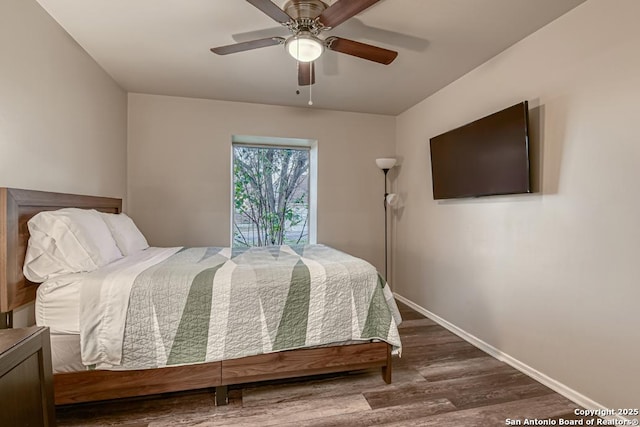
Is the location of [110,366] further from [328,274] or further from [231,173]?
[231,173]

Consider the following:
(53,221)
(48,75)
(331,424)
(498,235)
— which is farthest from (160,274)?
(498,235)

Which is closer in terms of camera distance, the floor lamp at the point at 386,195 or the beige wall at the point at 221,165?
the beige wall at the point at 221,165

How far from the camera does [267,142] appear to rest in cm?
407

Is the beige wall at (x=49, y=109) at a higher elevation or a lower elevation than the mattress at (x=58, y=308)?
higher

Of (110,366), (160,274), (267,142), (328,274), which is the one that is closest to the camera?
(110,366)

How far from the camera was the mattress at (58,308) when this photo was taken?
1686 mm

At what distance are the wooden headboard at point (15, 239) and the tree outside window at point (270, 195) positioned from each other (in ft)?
7.55

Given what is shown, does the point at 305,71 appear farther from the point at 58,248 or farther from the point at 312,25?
the point at 58,248

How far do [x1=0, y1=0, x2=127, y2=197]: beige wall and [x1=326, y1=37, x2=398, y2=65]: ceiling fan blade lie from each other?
183 cm

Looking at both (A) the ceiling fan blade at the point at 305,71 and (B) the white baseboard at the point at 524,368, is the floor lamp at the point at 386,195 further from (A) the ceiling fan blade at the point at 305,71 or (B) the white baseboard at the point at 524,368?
(A) the ceiling fan blade at the point at 305,71

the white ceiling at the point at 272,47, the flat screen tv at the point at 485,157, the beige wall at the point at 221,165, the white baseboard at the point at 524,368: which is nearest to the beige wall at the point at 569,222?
the white baseboard at the point at 524,368

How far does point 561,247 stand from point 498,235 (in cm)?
52

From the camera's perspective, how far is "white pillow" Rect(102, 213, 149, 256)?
2.42m

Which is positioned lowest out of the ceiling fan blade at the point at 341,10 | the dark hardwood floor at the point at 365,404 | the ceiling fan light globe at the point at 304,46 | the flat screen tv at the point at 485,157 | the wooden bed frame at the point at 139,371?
the dark hardwood floor at the point at 365,404
